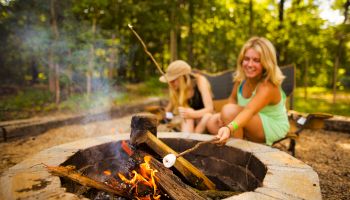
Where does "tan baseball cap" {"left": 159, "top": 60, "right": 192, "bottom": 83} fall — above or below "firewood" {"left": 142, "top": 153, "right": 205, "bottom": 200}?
above

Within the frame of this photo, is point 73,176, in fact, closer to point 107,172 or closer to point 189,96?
point 107,172

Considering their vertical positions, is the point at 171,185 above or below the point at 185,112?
below

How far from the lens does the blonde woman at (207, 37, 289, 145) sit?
3.12 meters

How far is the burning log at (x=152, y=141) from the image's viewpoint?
7.39ft

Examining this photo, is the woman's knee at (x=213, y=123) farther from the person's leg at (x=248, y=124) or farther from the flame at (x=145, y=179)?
the flame at (x=145, y=179)

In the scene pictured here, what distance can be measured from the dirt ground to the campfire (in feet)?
3.19

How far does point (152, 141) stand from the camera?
227cm

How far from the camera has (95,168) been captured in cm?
285

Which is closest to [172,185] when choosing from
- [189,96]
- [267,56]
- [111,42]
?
[267,56]

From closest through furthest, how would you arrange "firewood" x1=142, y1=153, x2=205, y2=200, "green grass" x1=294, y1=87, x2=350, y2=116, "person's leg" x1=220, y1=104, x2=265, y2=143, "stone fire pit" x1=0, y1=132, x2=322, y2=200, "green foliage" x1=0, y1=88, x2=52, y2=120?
"stone fire pit" x1=0, y1=132, x2=322, y2=200
"firewood" x1=142, y1=153, x2=205, y2=200
"person's leg" x1=220, y1=104, x2=265, y2=143
"green foliage" x1=0, y1=88, x2=52, y2=120
"green grass" x1=294, y1=87, x2=350, y2=116

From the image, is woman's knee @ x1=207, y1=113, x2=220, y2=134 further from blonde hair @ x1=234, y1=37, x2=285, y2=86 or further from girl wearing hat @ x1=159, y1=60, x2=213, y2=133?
blonde hair @ x1=234, y1=37, x2=285, y2=86

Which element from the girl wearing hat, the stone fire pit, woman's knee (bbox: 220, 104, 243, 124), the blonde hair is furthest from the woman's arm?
the stone fire pit

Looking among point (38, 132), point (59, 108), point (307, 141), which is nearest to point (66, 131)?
point (38, 132)

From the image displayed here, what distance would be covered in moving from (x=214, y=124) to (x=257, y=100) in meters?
0.94
